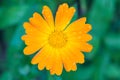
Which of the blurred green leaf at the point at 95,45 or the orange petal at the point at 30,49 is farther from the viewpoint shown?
the blurred green leaf at the point at 95,45

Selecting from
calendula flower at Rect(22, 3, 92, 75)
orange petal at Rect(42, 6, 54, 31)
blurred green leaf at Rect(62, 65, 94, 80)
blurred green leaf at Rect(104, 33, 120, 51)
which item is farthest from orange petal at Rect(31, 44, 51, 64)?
blurred green leaf at Rect(104, 33, 120, 51)

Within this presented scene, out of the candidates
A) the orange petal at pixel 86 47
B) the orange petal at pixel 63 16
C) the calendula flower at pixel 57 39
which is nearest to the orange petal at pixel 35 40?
the calendula flower at pixel 57 39

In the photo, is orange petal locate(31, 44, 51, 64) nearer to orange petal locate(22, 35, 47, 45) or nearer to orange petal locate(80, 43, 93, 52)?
orange petal locate(22, 35, 47, 45)

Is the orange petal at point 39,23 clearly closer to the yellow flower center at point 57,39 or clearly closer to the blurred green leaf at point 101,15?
the yellow flower center at point 57,39

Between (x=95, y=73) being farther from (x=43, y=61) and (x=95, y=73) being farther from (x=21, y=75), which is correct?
(x=43, y=61)

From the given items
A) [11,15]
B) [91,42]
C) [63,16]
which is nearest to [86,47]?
[63,16]

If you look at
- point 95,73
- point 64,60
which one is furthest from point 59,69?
point 95,73

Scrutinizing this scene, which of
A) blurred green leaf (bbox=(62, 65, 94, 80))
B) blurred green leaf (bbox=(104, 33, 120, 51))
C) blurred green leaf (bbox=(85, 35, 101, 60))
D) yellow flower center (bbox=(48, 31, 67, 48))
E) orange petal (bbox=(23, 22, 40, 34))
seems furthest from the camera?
blurred green leaf (bbox=(104, 33, 120, 51))
